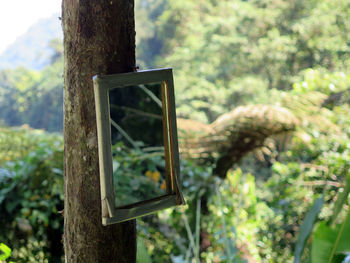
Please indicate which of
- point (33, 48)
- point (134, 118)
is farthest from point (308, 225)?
point (33, 48)

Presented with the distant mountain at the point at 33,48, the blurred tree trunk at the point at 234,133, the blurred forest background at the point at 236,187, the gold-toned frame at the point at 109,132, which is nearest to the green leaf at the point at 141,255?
the blurred forest background at the point at 236,187

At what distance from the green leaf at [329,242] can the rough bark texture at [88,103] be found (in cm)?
54

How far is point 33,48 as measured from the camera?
30.1ft

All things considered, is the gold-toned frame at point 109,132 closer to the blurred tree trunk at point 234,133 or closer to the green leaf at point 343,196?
the green leaf at point 343,196

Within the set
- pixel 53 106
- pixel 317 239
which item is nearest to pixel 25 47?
pixel 53 106

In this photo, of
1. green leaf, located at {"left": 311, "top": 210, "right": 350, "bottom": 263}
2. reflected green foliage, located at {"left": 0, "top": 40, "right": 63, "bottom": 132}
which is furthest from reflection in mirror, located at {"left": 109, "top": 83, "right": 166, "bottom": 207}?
reflected green foliage, located at {"left": 0, "top": 40, "right": 63, "bottom": 132}

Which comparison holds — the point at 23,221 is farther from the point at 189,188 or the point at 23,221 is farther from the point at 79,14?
the point at 79,14

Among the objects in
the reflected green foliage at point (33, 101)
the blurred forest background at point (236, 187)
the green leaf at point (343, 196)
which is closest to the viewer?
the green leaf at point (343, 196)

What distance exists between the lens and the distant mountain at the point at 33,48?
28.4 ft

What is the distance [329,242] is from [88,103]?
0.69 metres

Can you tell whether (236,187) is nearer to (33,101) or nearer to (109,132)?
(109,132)

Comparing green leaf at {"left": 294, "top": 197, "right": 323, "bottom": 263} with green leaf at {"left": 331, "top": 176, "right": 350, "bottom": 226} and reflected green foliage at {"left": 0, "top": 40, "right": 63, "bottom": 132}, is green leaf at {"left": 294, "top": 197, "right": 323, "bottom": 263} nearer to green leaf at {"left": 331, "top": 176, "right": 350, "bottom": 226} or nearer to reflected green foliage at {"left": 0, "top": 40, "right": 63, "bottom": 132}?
green leaf at {"left": 331, "top": 176, "right": 350, "bottom": 226}

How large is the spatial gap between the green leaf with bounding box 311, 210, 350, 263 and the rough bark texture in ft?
1.78

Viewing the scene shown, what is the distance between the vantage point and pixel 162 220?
1.81 m
